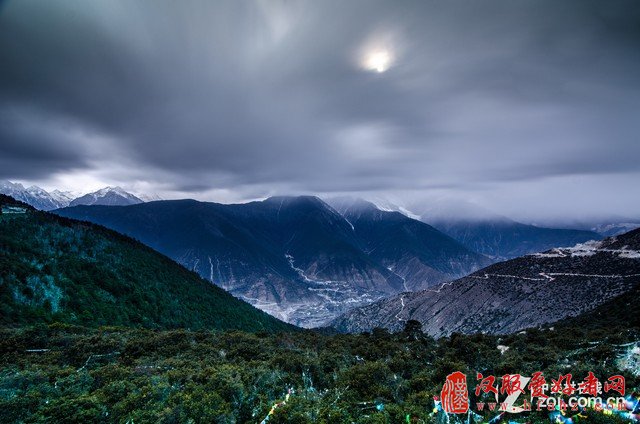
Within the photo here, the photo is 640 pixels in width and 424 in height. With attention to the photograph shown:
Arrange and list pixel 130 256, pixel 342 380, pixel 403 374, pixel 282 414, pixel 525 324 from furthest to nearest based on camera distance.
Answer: pixel 130 256, pixel 525 324, pixel 403 374, pixel 342 380, pixel 282 414

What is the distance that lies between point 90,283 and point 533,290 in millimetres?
166982

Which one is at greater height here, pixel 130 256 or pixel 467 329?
pixel 130 256

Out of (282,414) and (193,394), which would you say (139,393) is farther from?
(282,414)

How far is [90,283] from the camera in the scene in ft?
375

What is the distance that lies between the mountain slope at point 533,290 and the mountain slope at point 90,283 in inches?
3767

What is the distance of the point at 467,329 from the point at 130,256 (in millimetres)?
151839

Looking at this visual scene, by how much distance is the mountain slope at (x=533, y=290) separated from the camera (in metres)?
114

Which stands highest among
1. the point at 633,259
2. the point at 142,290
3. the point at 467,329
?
the point at 633,259

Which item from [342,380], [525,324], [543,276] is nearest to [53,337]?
[342,380]

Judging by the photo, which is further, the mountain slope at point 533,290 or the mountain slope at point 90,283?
the mountain slope at point 533,290

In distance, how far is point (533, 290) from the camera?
136m

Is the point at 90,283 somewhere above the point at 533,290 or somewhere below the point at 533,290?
above

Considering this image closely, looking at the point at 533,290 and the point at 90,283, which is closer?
the point at 90,283

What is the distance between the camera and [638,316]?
6400 centimetres
